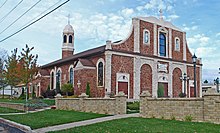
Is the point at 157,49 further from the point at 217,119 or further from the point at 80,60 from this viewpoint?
the point at 217,119

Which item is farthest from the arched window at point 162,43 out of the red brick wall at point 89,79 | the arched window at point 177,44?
the red brick wall at point 89,79

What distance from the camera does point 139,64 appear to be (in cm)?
3397

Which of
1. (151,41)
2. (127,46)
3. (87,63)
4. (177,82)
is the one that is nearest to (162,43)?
(151,41)

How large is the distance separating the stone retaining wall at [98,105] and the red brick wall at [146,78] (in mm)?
11826

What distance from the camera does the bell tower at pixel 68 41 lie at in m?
50.7

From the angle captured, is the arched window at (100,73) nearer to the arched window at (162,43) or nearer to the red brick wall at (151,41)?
the red brick wall at (151,41)

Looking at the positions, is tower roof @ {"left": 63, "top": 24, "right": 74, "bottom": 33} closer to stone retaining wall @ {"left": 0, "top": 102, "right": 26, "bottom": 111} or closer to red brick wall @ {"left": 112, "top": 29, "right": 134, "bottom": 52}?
red brick wall @ {"left": 112, "top": 29, "right": 134, "bottom": 52}

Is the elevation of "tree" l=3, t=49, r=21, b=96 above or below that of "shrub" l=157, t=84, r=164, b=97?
above

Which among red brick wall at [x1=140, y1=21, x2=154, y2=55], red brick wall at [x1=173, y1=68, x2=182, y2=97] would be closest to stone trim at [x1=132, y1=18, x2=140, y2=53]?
red brick wall at [x1=140, y1=21, x2=154, y2=55]

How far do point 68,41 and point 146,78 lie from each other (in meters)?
Result: 21.5

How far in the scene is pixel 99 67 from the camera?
107 ft

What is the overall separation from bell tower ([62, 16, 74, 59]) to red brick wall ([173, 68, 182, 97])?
68.7 feet

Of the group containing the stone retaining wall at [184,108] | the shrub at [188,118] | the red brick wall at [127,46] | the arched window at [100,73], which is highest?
the red brick wall at [127,46]

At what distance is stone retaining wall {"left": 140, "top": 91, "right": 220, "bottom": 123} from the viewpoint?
13.2 metres
